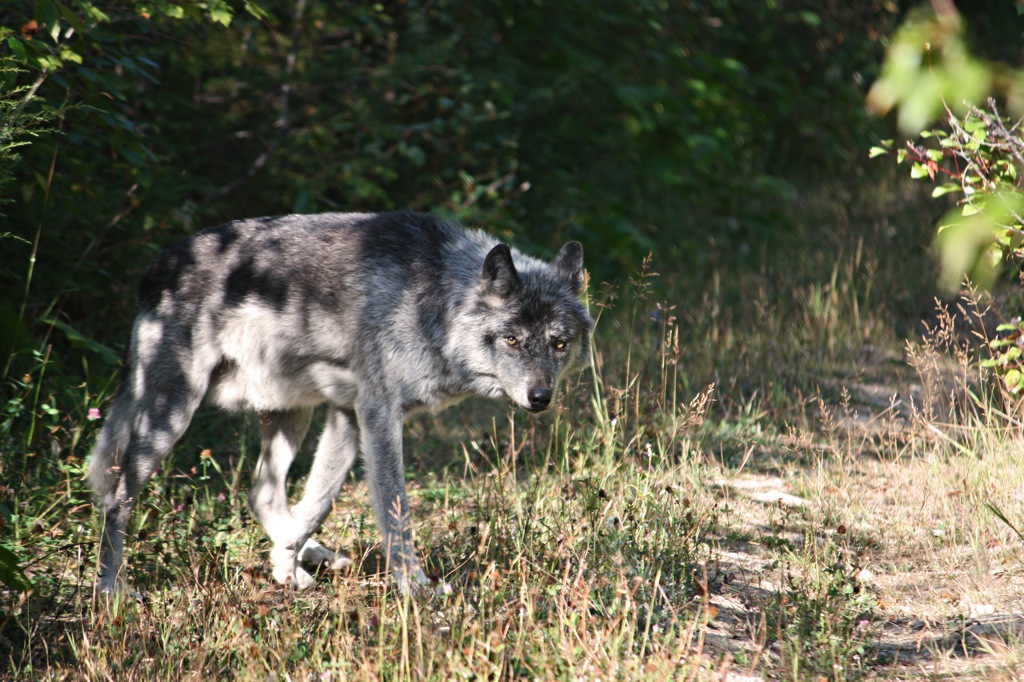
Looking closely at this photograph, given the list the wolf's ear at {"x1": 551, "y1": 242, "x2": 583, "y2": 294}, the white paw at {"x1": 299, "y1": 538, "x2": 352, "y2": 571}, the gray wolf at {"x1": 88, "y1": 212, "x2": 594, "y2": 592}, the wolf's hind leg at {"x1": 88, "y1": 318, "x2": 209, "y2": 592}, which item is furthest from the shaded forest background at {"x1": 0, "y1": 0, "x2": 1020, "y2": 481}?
the wolf's ear at {"x1": 551, "y1": 242, "x2": 583, "y2": 294}

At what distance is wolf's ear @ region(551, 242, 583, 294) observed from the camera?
5.16 metres

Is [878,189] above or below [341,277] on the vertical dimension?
above

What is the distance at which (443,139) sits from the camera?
28.9 feet

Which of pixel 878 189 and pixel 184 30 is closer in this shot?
pixel 184 30

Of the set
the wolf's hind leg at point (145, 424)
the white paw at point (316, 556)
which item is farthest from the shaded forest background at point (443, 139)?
the white paw at point (316, 556)

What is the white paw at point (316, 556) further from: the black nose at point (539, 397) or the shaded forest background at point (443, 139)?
the shaded forest background at point (443, 139)

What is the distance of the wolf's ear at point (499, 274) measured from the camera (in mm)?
4738

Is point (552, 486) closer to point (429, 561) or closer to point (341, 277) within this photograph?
point (429, 561)

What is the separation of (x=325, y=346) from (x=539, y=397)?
1131mm

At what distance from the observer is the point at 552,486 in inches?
202

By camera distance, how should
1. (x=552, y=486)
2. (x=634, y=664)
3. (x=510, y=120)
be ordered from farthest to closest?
(x=510, y=120) → (x=552, y=486) → (x=634, y=664)

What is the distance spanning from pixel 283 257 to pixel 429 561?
1.72 metres

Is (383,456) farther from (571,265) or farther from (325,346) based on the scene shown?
(571,265)

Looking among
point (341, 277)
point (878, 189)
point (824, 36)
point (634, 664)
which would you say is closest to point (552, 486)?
point (341, 277)
